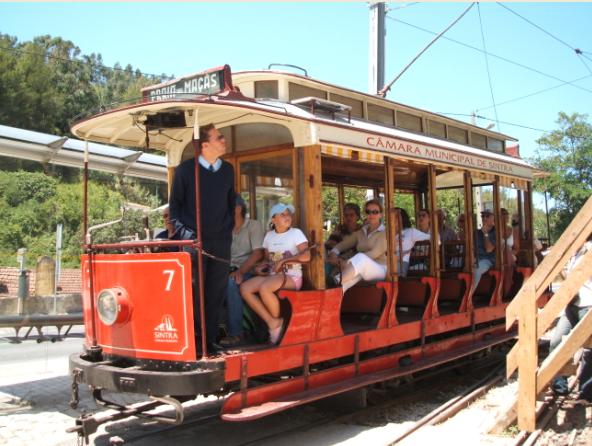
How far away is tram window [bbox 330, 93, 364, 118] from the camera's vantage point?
646cm

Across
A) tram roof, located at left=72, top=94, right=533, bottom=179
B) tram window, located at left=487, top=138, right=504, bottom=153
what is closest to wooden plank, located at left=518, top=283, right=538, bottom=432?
tram roof, located at left=72, top=94, right=533, bottom=179

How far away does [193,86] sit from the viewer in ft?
16.3

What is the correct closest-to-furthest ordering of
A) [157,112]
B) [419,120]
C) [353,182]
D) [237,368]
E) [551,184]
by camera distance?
[237,368] < [157,112] < [419,120] < [353,182] < [551,184]

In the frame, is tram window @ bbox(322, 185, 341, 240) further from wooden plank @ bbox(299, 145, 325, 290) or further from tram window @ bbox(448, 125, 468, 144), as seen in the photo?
wooden plank @ bbox(299, 145, 325, 290)

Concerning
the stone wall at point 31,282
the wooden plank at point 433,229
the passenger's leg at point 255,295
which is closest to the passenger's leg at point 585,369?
the wooden plank at point 433,229

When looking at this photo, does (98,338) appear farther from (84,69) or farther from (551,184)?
(84,69)

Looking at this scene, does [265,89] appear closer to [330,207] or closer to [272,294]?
[272,294]

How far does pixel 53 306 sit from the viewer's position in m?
15.8

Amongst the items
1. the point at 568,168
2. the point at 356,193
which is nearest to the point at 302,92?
the point at 356,193

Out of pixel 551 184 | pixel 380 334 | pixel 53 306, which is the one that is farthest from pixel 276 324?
pixel 551 184

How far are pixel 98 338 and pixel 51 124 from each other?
45.2 m

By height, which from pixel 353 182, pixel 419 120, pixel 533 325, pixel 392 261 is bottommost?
pixel 533 325

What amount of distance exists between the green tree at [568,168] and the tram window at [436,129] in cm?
1846

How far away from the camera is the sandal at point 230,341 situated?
5.15m
